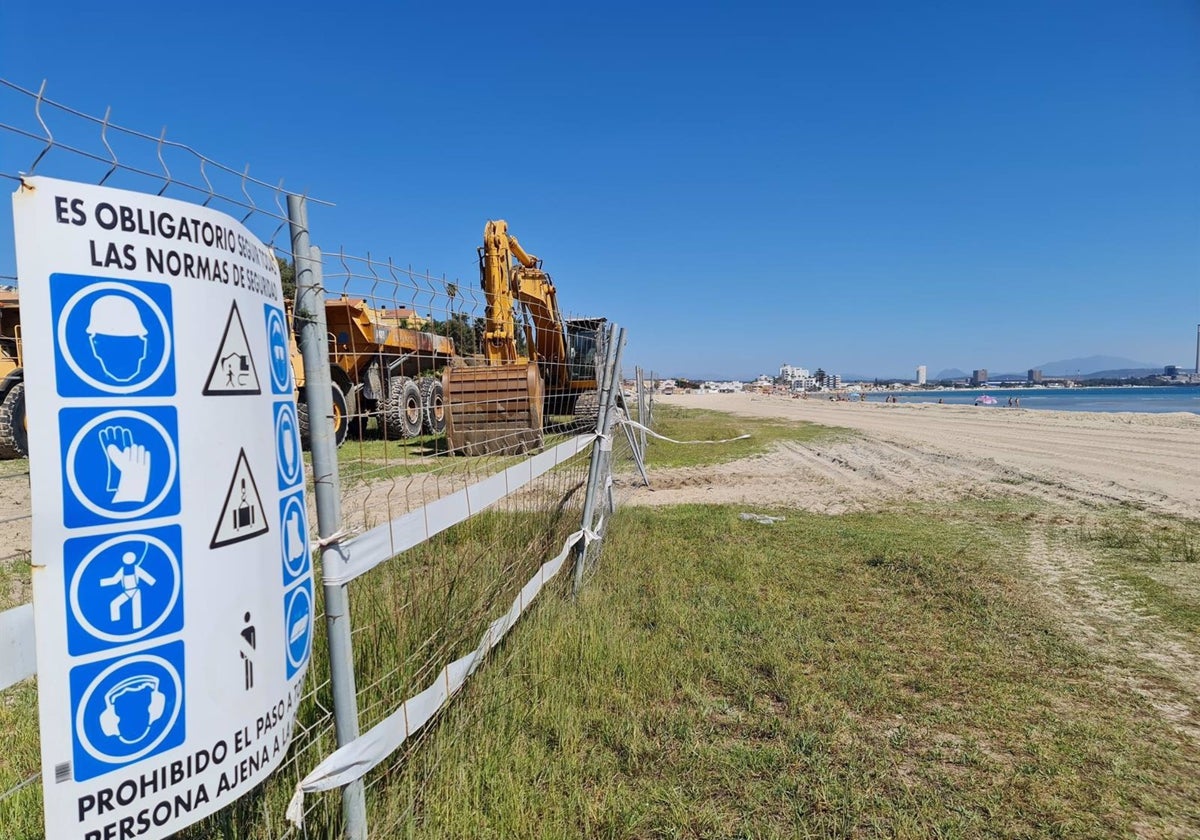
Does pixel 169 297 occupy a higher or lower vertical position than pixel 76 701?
higher

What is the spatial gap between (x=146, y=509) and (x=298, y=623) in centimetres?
53

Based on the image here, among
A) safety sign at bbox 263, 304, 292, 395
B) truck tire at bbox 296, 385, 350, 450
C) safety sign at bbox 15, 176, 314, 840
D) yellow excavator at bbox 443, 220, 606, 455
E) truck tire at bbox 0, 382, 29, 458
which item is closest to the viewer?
safety sign at bbox 15, 176, 314, 840

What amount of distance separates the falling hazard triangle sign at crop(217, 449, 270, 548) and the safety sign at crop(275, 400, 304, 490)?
111 mm

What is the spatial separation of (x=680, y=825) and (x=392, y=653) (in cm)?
133

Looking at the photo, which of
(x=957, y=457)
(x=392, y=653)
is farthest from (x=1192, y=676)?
(x=957, y=457)

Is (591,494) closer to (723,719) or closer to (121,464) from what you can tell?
(723,719)

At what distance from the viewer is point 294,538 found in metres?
1.57

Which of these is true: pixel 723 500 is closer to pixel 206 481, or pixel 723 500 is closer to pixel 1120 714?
pixel 1120 714

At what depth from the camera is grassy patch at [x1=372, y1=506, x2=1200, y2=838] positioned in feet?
7.99

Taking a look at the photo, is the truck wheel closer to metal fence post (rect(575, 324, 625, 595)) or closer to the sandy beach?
metal fence post (rect(575, 324, 625, 595))

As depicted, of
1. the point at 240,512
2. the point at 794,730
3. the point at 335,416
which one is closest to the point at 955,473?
the point at 794,730

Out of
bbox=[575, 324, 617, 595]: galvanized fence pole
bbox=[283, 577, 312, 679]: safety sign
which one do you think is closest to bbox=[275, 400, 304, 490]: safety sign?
bbox=[283, 577, 312, 679]: safety sign

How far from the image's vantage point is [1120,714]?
3.23m

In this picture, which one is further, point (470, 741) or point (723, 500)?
point (723, 500)
